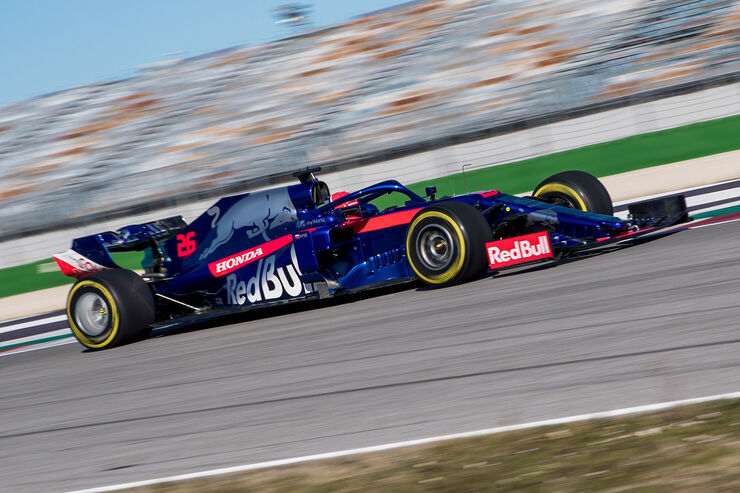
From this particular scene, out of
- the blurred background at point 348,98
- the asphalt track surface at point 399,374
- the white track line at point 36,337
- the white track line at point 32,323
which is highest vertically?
the blurred background at point 348,98

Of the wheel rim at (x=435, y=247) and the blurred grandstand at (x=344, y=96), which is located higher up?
the blurred grandstand at (x=344, y=96)

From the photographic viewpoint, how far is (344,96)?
859 inches

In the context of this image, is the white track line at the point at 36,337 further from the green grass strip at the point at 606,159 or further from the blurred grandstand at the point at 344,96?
the blurred grandstand at the point at 344,96

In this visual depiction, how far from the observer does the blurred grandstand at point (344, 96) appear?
17328mm

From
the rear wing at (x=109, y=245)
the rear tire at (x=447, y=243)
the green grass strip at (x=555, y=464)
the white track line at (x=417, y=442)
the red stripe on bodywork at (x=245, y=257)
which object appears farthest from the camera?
the rear wing at (x=109, y=245)

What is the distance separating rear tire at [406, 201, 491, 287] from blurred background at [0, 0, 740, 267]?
7.28 m

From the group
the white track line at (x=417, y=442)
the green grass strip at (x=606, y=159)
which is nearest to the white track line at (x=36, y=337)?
the green grass strip at (x=606, y=159)

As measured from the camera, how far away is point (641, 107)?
14.2 metres

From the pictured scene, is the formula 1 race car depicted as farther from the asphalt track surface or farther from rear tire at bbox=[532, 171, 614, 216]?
the asphalt track surface

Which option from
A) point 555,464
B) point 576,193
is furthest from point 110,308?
point 555,464

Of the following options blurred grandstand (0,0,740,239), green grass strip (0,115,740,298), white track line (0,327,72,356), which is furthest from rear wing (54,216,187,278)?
blurred grandstand (0,0,740,239)

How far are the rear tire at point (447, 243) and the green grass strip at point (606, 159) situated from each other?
5.38 m

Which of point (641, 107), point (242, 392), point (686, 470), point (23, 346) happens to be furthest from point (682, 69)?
point (686, 470)

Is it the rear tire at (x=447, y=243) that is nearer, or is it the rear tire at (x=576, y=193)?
the rear tire at (x=447, y=243)
